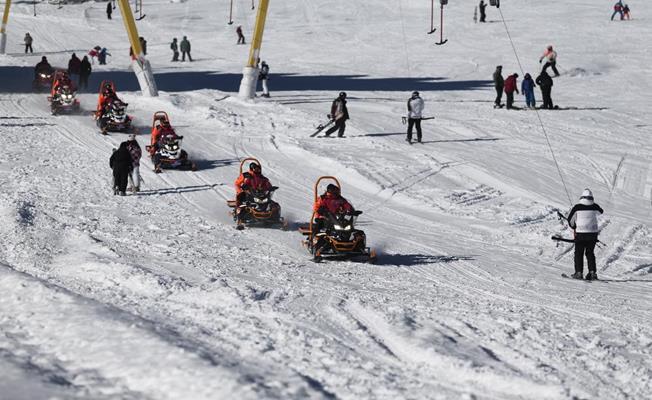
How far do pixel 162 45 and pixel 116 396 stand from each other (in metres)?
50.7

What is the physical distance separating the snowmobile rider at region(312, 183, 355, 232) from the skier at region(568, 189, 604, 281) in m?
3.52

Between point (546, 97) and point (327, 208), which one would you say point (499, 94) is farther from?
point (327, 208)

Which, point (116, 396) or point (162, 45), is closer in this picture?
point (116, 396)

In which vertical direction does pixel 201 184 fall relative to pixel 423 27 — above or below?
below

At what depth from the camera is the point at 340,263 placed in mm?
16266

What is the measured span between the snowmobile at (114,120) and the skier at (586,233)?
1591cm

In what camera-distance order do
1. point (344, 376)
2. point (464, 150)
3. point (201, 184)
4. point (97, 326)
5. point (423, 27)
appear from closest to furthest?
point (344, 376) → point (97, 326) → point (201, 184) → point (464, 150) → point (423, 27)

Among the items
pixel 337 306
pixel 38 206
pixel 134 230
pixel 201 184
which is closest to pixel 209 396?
pixel 337 306

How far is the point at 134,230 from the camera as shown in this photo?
58.7ft

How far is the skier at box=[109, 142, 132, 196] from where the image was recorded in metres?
21.4

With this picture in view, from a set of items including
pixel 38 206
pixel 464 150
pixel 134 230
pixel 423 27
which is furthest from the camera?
pixel 423 27

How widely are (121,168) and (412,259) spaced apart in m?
7.24

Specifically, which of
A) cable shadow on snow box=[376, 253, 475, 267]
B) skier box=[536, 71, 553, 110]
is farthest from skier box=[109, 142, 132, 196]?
skier box=[536, 71, 553, 110]

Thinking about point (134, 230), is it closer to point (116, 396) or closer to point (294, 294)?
point (294, 294)
